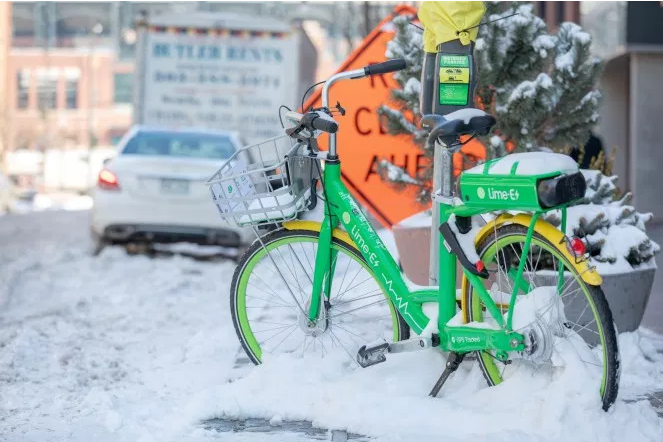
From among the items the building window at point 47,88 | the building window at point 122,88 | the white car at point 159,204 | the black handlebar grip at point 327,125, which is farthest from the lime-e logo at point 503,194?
the building window at point 122,88

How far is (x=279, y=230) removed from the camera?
527 cm

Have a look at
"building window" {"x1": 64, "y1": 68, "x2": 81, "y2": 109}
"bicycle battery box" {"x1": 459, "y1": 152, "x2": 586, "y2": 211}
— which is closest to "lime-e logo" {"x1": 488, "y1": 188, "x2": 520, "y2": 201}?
"bicycle battery box" {"x1": 459, "y1": 152, "x2": 586, "y2": 211}

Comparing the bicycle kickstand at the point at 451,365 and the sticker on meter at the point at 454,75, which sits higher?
the sticker on meter at the point at 454,75

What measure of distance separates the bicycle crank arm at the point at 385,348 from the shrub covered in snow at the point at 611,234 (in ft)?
4.73

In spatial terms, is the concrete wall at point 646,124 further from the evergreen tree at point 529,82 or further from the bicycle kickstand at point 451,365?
the bicycle kickstand at point 451,365

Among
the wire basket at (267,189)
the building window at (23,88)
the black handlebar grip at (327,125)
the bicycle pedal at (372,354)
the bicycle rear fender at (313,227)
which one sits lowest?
the bicycle pedal at (372,354)

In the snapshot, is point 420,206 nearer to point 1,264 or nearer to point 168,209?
point 168,209

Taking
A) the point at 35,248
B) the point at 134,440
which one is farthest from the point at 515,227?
the point at 35,248

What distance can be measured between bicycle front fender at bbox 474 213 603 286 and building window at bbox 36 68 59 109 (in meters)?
98.6

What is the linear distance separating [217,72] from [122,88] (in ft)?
296

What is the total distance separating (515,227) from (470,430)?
0.80 meters

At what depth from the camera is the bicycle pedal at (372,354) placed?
4.94m

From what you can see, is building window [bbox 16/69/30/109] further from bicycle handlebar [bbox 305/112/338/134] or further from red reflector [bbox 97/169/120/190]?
bicycle handlebar [bbox 305/112/338/134]

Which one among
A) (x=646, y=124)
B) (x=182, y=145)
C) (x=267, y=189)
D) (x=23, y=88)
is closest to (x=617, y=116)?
(x=646, y=124)
